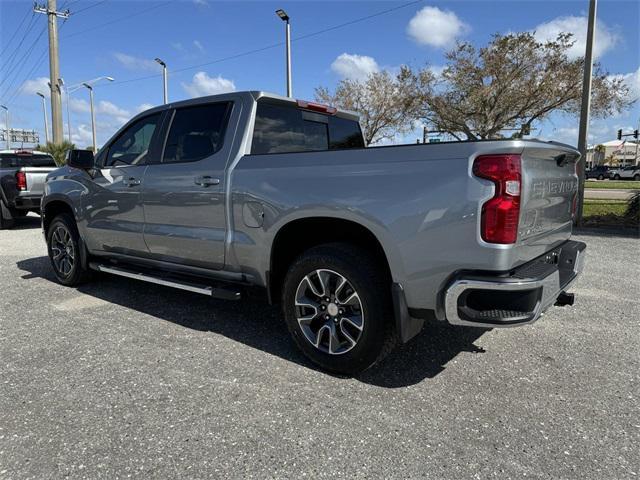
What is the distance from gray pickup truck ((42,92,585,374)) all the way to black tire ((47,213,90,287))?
61cm

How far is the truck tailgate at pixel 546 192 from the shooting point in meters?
2.66

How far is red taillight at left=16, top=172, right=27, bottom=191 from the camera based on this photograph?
10047 mm

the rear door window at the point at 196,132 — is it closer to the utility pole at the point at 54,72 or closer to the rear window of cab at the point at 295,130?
the rear window of cab at the point at 295,130

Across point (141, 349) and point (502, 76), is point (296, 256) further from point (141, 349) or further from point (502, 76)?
point (502, 76)

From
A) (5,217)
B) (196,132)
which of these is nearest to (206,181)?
(196,132)

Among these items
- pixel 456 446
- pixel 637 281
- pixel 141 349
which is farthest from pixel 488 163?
pixel 637 281

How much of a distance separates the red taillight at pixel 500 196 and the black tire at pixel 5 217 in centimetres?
1096

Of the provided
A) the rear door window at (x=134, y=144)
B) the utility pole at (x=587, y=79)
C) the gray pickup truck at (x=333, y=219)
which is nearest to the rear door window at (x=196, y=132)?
the gray pickup truck at (x=333, y=219)

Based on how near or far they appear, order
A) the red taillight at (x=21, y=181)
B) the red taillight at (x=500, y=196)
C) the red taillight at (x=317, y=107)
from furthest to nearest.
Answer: the red taillight at (x=21, y=181) < the red taillight at (x=317, y=107) < the red taillight at (x=500, y=196)

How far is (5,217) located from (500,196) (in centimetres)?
1119

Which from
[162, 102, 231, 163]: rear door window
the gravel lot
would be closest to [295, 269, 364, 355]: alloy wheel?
the gravel lot

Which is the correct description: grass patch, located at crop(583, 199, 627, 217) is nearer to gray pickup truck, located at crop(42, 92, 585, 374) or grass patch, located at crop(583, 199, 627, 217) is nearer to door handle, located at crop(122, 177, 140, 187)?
gray pickup truck, located at crop(42, 92, 585, 374)

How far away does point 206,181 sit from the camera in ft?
12.4

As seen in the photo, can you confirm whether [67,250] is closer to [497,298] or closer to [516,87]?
[497,298]
